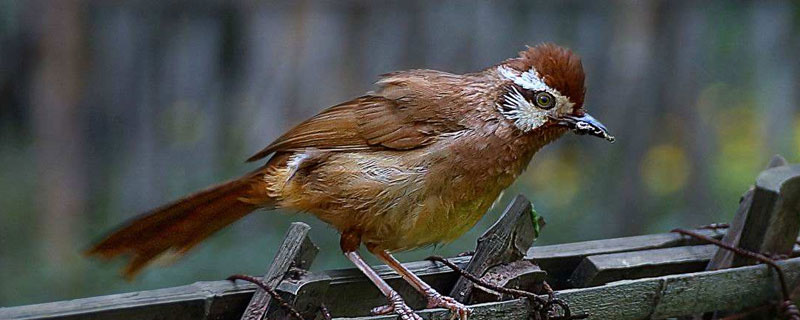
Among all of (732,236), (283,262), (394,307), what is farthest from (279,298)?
(732,236)

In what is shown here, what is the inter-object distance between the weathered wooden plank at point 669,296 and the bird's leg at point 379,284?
0.35 ft

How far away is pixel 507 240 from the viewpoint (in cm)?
350

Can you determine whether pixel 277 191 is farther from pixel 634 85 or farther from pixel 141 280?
pixel 634 85

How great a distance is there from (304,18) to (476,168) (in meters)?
3.48

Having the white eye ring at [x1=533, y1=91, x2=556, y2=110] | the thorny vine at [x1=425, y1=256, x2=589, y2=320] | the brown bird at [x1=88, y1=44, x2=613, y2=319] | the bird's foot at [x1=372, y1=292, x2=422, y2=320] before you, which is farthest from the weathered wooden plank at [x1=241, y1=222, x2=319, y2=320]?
the white eye ring at [x1=533, y1=91, x2=556, y2=110]

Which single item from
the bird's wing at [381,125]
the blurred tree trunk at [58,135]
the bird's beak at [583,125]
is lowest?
the blurred tree trunk at [58,135]

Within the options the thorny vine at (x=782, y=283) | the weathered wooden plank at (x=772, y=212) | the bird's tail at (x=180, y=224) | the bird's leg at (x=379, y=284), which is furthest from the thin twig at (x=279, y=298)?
the weathered wooden plank at (x=772, y=212)

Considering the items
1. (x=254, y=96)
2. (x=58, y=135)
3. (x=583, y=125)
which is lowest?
(x=58, y=135)

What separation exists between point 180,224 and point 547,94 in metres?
1.32

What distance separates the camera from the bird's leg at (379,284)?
3.26 metres

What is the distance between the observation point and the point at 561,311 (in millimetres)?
3426

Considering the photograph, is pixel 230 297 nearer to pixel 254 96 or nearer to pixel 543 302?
pixel 543 302

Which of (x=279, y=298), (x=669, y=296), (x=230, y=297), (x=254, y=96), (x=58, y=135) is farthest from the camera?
(x=58, y=135)

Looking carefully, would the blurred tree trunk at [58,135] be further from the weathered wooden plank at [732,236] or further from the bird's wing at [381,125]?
the weathered wooden plank at [732,236]
